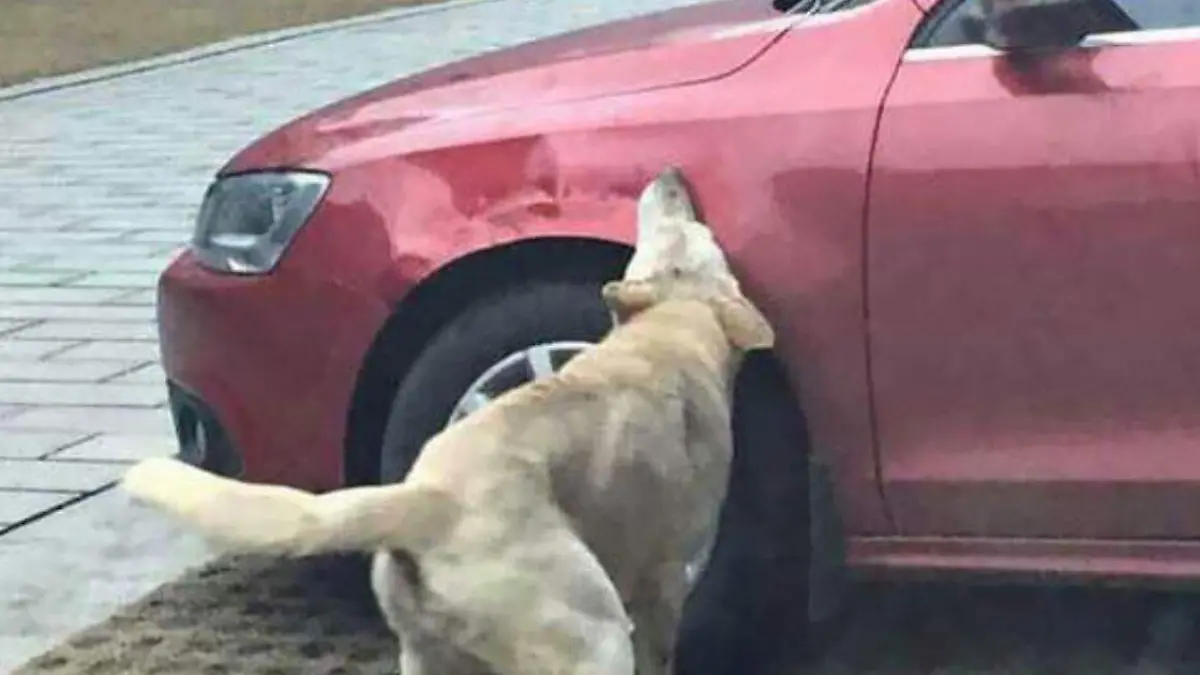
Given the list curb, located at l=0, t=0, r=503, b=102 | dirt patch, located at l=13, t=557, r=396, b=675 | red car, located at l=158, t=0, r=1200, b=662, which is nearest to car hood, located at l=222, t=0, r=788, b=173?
red car, located at l=158, t=0, r=1200, b=662

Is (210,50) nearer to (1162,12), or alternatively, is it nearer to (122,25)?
(122,25)

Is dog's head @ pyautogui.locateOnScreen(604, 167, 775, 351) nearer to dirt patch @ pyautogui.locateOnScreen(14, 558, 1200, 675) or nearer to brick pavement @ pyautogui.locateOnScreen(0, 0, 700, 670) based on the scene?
dirt patch @ pyautogui.locateOnScreen(14, 558, 1200, 675)

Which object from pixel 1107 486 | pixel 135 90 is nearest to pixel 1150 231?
pixel 1107 486

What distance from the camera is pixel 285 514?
12.3 ft

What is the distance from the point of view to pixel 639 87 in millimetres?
5043

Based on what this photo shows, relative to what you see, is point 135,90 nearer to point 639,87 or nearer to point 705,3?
point 705,3

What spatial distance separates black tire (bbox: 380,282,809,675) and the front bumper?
151 millimetres

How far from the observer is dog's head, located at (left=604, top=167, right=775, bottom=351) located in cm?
457

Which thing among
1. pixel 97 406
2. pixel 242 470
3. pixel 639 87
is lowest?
pixel 97 406

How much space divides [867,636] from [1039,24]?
1415 millimetres

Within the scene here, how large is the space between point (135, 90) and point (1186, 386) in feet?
38.7

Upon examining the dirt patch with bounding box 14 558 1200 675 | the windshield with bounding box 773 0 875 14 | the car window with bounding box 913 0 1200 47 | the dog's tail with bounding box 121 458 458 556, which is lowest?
the dirt patch with bounding box 14 558 1200 675

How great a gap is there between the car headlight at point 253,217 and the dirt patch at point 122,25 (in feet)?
35.5

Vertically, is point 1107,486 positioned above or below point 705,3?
below
